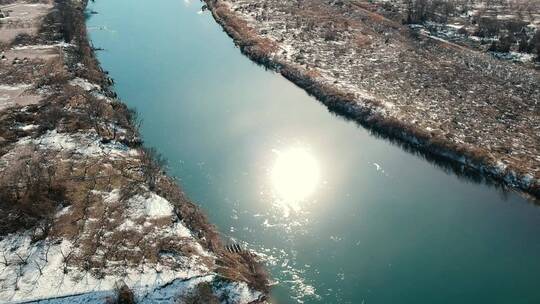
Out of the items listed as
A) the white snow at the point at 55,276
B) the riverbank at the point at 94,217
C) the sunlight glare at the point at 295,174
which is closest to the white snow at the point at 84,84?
the riverbank at the point at 94,217

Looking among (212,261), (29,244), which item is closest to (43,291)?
(29,244)

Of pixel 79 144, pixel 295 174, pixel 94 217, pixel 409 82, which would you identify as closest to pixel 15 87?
pixel 79 144

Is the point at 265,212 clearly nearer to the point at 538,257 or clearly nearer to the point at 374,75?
the point at 538,257

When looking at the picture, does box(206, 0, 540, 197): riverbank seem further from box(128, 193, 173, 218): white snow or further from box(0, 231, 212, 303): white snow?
box(0, 231, 212, 303): white snow

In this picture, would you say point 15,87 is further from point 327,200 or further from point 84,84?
point 327,200

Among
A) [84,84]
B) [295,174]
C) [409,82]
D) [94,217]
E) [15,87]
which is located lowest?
[295,174]

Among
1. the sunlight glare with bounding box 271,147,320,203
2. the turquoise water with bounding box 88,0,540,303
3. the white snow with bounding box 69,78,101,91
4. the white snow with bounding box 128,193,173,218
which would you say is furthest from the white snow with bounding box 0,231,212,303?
the white snow with bounding box 69,78,101,91
